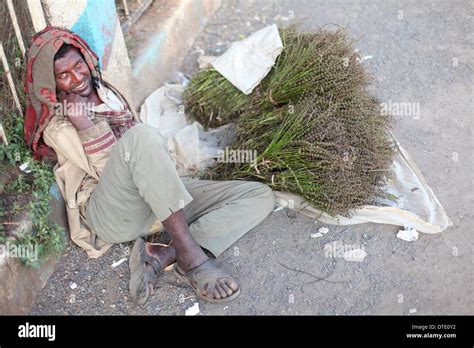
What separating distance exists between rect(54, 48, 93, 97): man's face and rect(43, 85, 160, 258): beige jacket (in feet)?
0.42

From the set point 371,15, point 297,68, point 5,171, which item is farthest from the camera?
point 371,15

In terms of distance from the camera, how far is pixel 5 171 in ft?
9.30

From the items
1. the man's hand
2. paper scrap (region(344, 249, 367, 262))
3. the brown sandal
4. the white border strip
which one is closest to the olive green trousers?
the brown sandal

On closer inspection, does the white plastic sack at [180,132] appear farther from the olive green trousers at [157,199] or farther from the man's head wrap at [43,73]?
the man's head wrap at [43,73]

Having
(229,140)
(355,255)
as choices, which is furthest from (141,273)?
(229,140)

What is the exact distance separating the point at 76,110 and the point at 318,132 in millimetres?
1228

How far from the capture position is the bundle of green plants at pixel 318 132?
2.98 m

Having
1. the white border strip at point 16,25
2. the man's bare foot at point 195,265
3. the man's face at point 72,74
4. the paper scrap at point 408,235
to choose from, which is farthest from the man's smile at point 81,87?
the paper scrap at point 408,235

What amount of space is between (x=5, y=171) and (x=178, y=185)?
0.91 metres

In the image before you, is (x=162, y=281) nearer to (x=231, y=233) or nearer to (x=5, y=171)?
(x=231, y=233)

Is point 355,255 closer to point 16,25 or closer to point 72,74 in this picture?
point 72,74

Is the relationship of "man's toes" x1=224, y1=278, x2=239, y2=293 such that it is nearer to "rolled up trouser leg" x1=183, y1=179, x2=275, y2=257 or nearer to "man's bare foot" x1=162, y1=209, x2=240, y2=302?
"man's bare foot" x1=162, y1=209, x2=240, y2=302

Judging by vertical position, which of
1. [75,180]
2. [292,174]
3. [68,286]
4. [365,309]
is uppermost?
[75,180]
